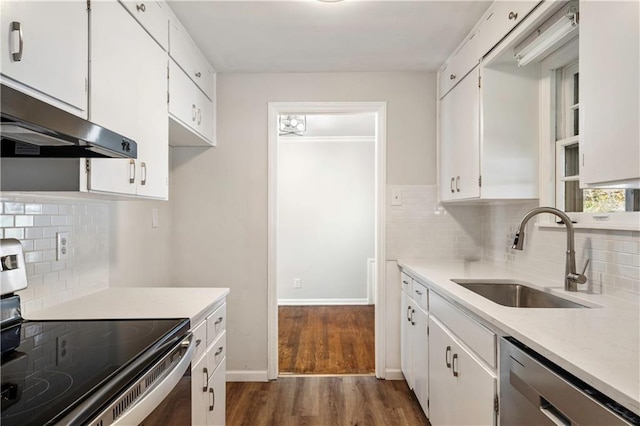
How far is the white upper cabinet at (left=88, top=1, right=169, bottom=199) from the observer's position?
134cm

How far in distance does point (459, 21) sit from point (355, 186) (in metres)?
3.24

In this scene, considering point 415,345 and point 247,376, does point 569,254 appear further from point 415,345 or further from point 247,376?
point 247,376

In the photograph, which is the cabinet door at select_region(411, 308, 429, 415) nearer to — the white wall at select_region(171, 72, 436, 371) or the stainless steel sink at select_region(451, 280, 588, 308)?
the stainless steel sink at select_region(451, 280, 588, 308)

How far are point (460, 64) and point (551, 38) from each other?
2.69 feet

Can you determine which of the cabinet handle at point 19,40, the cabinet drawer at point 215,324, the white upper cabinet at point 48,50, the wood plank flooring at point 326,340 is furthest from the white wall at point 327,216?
the cabinet handle at point 19,40

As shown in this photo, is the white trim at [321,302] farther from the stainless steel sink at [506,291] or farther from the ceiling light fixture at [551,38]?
the ceiling light fixture at [551,38]

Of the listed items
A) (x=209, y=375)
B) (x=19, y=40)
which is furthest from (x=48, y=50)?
(x=209, y=375)

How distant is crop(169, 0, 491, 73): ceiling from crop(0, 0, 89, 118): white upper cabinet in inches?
35.1

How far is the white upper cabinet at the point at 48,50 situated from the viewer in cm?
96

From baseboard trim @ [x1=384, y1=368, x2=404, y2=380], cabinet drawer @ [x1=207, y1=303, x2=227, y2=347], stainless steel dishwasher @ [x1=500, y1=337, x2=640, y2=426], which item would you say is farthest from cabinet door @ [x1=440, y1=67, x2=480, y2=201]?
cabinet drawer @ [x1=207, y1=303, x2=227, y2=347]

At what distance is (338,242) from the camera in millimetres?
5293

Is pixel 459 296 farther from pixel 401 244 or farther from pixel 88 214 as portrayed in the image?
pixel 88 214

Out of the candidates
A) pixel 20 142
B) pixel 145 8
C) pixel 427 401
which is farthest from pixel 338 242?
pixel 20 142

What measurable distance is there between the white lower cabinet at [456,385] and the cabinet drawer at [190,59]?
2.03 metres
